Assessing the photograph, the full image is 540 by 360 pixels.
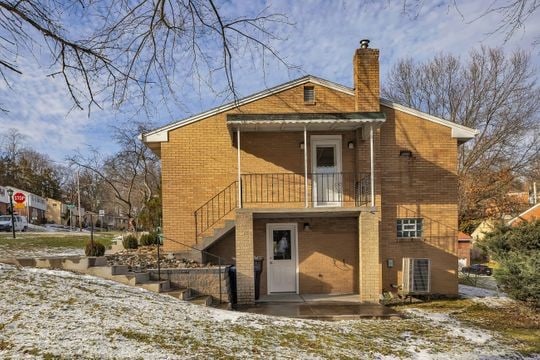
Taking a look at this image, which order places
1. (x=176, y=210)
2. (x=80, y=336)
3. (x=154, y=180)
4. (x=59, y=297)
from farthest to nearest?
(x=154, y=180), (x=176, y=210), (x=59, y=297), (x=80, y=336)

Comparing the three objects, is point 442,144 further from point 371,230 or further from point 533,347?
point 533,347

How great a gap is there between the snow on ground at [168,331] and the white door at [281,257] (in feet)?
11.4

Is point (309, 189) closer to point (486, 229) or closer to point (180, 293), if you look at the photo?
point (180, 293)

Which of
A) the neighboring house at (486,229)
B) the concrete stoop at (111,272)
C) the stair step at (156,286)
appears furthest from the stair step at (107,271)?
the neighboring house at (486,229)

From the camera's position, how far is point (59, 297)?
21.9 ft

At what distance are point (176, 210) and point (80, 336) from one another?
234 inches

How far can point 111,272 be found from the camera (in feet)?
29.1

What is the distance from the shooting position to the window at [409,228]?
11.3 metres

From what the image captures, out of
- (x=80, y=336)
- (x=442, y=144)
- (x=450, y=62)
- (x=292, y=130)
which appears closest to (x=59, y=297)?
(x=80, y=336)

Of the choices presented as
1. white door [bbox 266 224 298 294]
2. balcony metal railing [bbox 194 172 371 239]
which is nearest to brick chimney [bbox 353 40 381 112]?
balcony metal railing [bbox 194 172 371 239]

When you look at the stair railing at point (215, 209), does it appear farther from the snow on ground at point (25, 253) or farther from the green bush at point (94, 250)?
the snow on ground at point (25, 253)

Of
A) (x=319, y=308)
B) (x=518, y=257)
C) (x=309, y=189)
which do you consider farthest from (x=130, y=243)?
(x=518, y=257)

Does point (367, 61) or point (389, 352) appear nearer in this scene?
point (389, 352)

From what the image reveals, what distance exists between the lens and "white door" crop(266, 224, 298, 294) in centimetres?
1127
